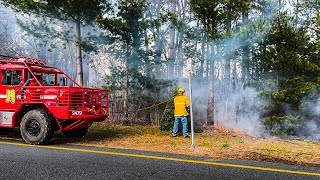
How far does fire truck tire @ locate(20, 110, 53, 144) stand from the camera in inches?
340

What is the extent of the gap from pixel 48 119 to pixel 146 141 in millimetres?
3051

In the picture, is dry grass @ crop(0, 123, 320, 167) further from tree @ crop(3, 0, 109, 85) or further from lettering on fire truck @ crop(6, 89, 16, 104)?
tree @ crop(3, 0, 109, 85)

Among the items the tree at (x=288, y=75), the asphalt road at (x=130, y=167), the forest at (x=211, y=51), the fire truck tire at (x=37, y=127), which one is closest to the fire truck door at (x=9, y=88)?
the fire truck tire at (x=37, y=127)

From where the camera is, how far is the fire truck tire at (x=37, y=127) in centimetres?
863

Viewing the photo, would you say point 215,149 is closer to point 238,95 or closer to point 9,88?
point 9,88

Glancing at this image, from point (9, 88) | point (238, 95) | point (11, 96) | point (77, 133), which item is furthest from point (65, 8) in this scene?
point (238, 95)

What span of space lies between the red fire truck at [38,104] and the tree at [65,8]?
574cm

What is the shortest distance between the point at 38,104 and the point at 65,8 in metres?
7.39

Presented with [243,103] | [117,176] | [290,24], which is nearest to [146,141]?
[117,176]

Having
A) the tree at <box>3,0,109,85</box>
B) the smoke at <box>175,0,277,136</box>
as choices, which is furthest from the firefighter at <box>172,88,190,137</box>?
the tree at <box>3,0,109,85</box>

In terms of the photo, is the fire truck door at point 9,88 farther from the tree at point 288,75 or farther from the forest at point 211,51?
the tree at point 288,75

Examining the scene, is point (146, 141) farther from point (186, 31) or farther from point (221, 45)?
point (186, 31)

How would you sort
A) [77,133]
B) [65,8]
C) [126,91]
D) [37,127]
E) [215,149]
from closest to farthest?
1. [215,149]
2. [37,127]
3. [77,133]
4. [65,8]
5. [126,91]

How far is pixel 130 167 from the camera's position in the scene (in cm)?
564
